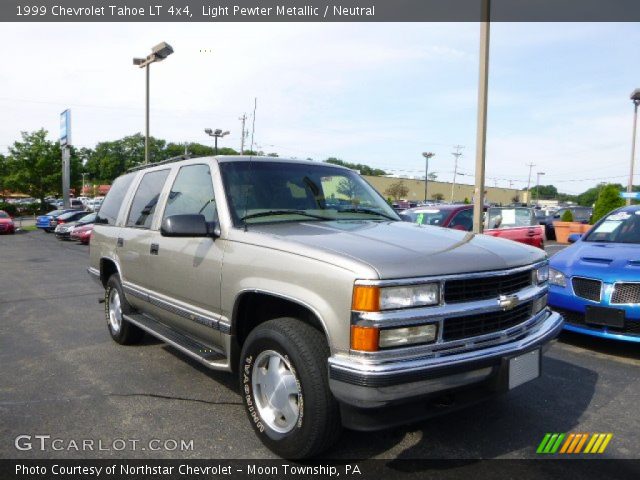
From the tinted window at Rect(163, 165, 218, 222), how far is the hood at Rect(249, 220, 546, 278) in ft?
1.81

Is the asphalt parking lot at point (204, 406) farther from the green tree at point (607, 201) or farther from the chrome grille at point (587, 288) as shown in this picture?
the green tree at point (607, 201)

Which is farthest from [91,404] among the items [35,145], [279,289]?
[35,145]

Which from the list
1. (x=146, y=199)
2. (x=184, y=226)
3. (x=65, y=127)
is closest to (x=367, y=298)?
(x=184, y=226)

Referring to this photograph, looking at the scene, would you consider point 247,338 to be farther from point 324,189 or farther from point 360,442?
point 324,189

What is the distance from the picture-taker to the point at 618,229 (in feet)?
20.9

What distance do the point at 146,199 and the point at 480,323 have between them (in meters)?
3.41

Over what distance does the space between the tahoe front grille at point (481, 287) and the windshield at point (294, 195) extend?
1.29 m

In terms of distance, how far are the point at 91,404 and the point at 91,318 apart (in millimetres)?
3350

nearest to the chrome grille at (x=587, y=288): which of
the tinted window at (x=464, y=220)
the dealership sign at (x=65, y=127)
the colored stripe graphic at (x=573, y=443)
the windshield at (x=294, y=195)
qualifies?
the colored stripe graphic at (x=573, y=443)

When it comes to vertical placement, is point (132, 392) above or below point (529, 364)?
below

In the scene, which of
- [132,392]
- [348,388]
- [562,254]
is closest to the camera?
[348,388]

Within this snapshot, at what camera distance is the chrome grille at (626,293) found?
4871 millimetres

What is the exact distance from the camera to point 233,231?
3.40m
